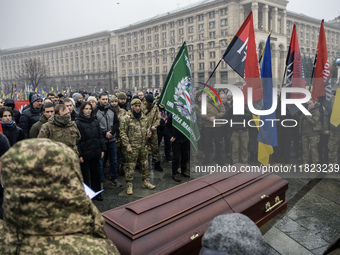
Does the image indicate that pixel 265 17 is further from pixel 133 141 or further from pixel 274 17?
pixel 133 141

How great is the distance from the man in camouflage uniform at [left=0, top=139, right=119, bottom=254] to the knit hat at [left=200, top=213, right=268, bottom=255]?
2.07 ft

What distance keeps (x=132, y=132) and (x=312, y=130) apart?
4087 mm

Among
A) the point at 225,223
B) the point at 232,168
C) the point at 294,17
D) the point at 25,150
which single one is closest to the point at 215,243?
the point at 225,223

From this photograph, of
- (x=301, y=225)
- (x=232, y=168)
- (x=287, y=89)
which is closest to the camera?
(x=301, y=225)

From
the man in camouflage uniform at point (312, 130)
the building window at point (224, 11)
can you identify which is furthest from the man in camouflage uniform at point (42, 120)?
the building window at point (224, 11)

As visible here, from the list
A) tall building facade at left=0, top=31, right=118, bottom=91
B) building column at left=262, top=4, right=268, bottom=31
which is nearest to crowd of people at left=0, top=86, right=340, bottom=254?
building column at left=262, top=4, right=268, bottom=31

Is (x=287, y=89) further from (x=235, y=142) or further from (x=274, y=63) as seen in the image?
(x=274, y=63)

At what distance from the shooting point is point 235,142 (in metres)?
6.50

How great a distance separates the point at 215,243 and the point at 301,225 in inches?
115

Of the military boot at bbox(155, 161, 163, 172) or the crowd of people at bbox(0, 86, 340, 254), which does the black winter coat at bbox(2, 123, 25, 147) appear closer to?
the crowd of people at bbox(0, 86, 340, 254)

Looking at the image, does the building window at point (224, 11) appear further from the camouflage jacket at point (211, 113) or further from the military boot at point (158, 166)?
the military boot at point (158, 166)

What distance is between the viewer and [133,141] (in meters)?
5.16

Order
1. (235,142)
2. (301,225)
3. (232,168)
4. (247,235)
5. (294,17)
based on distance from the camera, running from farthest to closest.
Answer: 1. (294,17)
2. (235,142)
3. (232,168)
4. (301,225)
5. (247,235)

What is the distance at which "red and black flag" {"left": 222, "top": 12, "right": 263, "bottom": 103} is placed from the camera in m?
5.05
